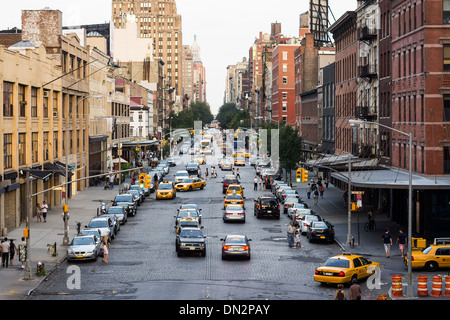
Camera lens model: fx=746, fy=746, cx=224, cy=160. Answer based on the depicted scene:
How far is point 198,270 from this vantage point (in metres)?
36.5

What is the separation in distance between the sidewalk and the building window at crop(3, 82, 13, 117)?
8189mm

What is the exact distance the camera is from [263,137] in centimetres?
11375

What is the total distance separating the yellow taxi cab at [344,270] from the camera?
32.3 m

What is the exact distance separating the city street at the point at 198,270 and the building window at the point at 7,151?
30.2 feet

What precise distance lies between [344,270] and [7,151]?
28677mm

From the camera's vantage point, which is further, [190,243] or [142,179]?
[142,179]

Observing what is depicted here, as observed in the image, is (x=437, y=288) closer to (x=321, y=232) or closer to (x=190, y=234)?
(x=190, y=234)

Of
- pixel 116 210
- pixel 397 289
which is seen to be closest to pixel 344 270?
pixel 397 289

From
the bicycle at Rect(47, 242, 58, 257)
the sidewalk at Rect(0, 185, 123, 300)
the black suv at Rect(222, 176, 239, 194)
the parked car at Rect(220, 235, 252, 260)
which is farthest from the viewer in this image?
the black suv at Rect(222, 176, 239, 194)

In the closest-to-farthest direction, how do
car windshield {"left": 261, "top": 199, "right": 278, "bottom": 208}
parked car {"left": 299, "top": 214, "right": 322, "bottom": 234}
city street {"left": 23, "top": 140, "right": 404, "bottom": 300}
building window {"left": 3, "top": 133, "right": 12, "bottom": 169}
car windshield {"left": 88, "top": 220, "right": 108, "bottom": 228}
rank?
city street {"left": 23, "top": 140, "right": 404, "bottom": 300}
car windshield {"left": 88, "top": 220, "right": 108, "bottom": 228}
parked car {"left": 299, "top": 214, "right": 322, "bottom": 234}
building window {"left": 3, "top": 133, "right": 12, "bottom": 169}
car windshield {"left": 261, "top": 199, "right": 278, "bottom": 208}

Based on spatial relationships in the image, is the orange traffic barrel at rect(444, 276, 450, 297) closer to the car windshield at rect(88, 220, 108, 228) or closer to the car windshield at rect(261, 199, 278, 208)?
the car windshield at rect(88, 220, 108, 228)

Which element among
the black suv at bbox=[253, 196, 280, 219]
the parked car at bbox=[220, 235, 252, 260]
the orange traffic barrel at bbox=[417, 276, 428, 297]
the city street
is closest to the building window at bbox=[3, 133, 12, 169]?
the city street

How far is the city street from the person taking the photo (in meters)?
30.6
